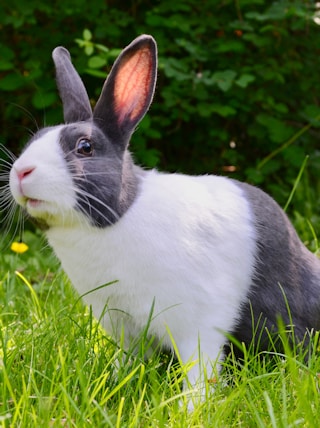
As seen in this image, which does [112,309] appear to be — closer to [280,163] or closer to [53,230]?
[53,230]

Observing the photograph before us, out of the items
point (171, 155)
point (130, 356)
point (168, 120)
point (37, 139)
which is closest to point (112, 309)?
point (130, 356)

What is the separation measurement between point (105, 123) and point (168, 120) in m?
2.56

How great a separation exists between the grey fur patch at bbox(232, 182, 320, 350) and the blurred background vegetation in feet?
6.06

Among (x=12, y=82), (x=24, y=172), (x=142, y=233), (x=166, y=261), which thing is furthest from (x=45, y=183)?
(x=12, y=82)

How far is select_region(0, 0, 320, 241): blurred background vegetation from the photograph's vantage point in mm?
4676

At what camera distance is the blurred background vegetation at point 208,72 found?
4676 millimetres

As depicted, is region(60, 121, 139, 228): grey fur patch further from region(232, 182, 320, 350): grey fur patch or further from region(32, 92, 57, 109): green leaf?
region(32, 92, 57, 109): green leaf

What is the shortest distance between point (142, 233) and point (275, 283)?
1.75 ft

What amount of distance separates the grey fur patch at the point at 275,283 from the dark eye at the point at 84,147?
0.63 metres

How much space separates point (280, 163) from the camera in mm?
5160

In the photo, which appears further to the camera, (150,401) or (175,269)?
(175,269)

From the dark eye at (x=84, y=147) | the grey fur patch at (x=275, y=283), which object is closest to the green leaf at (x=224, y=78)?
the grey fur patch at (x=275, y=283)

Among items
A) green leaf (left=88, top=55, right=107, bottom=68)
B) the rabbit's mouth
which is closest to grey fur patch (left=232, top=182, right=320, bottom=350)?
the rabbit's mouth

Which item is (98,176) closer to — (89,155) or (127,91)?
(89,155)
